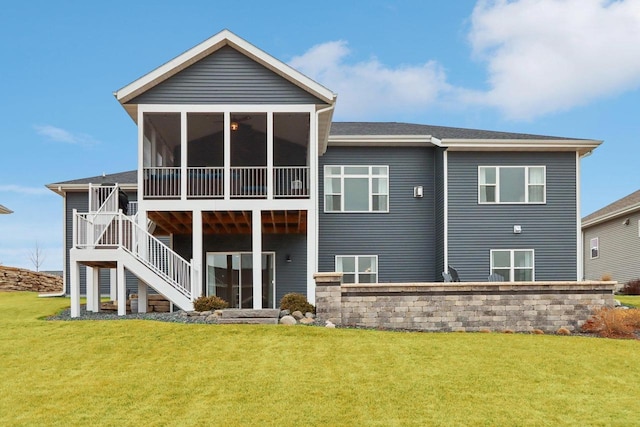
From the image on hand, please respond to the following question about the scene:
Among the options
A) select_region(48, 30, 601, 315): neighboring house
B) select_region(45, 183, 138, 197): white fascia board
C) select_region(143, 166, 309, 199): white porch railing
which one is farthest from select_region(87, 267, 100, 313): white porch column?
select_region(45, 183, 138, 197): white fascia board

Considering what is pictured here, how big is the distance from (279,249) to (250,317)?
6.03 metres

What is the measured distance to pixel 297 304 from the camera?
52.5 ft

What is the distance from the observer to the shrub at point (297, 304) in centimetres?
1597

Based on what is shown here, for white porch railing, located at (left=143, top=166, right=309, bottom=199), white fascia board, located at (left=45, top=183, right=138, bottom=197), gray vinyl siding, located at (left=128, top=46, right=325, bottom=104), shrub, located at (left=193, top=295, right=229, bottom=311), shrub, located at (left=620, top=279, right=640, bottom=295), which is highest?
gray vinyl siding, located at (left=128, top=46, right=325, bottom=104)

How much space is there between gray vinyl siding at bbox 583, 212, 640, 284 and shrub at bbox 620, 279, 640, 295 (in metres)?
0.52

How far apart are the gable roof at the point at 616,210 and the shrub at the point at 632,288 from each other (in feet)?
9.61

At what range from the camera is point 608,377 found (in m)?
10.9

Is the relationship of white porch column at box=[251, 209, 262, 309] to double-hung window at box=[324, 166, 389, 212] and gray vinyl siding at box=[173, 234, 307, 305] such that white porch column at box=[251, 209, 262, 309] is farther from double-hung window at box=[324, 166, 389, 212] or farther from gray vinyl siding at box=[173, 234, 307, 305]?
double-hung window at box=[324, 166, 389, 212]

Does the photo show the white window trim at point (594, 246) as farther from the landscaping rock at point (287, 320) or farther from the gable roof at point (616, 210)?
the landscaping rock at point (287, 320)

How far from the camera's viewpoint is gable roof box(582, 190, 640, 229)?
2730cm

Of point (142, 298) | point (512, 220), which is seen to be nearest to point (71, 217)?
point (142, 298)

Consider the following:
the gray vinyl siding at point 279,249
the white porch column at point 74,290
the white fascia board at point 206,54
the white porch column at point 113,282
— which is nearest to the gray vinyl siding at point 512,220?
the gray vinyl siding at point 279,249

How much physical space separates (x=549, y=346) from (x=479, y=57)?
10.5 meters

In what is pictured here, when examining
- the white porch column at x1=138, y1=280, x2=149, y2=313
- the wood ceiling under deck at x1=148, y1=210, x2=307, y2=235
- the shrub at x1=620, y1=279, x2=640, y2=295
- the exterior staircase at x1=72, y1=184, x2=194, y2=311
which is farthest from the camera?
the shrub at x1=620, y1=279, x2=640, y2=295
